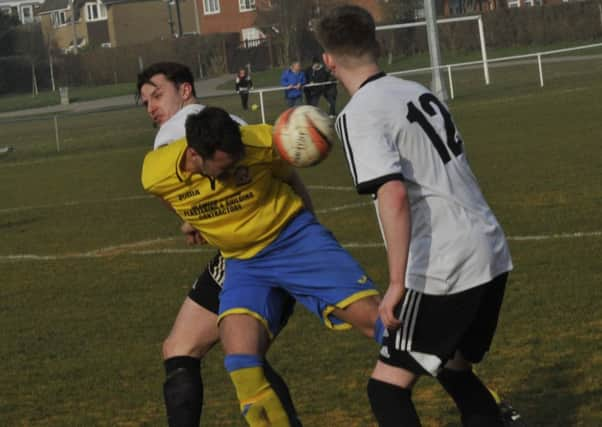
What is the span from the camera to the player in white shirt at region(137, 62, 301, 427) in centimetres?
632

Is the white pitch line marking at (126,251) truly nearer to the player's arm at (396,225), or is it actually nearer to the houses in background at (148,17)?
the player's arm at (396,225)

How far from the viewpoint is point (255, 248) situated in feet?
20.2

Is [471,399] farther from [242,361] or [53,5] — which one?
[53,5]

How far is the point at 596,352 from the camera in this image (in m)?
8.05

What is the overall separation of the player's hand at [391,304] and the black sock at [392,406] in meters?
0.37

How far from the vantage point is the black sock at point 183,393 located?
6309 mm

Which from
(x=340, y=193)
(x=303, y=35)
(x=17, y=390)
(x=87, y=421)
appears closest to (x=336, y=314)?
(x=87, y=421)

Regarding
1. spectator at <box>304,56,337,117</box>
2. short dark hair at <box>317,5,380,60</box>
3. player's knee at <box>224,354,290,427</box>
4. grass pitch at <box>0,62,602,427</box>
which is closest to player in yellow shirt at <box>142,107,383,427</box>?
player's knee at <box>224,354,290,427</box>

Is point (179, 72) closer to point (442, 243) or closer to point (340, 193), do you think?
point (442, 243)

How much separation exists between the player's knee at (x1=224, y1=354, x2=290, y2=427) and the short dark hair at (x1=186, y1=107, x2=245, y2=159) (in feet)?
3.03

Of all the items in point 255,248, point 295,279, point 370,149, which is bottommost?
point 295,279

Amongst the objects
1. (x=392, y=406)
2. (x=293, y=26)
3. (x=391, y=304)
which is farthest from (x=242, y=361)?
(x=293, y=26)

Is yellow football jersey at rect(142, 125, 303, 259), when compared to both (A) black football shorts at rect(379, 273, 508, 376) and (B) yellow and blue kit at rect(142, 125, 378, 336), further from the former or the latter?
(A) black football shorts at rect(379, 273, 508, 376)

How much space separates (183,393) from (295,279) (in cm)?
80
